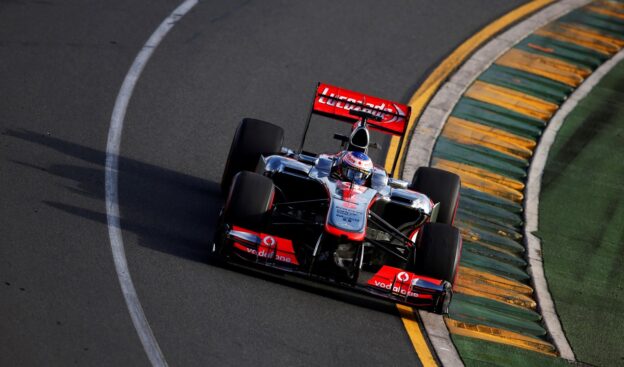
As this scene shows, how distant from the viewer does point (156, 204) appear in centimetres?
1320

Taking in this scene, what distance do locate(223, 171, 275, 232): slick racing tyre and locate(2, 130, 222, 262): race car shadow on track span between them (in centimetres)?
58

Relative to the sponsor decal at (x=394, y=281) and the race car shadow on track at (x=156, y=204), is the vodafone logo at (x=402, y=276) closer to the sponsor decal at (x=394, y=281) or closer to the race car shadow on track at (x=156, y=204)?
the sponsor decal at (x=394, y=281)

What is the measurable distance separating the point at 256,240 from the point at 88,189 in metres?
2.63

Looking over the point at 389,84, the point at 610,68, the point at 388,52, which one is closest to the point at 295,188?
the point at 389,84

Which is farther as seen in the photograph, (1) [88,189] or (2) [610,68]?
(2) [610,68]

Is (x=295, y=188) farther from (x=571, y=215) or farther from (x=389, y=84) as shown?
(x=389, y=84)

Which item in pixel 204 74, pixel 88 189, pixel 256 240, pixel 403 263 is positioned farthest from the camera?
pixel 204 74

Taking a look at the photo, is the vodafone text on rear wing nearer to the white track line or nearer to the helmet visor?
the helmet visor

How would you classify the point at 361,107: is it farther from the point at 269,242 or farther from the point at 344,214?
the point at 269,242

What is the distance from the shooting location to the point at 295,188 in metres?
12.9

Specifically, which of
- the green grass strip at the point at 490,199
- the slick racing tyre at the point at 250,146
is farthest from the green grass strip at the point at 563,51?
the slick racing tyre at the point at 250,146

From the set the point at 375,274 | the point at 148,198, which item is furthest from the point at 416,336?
the point at 148,198

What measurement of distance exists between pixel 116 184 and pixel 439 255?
160 inches

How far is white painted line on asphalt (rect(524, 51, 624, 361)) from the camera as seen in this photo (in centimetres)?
1257
